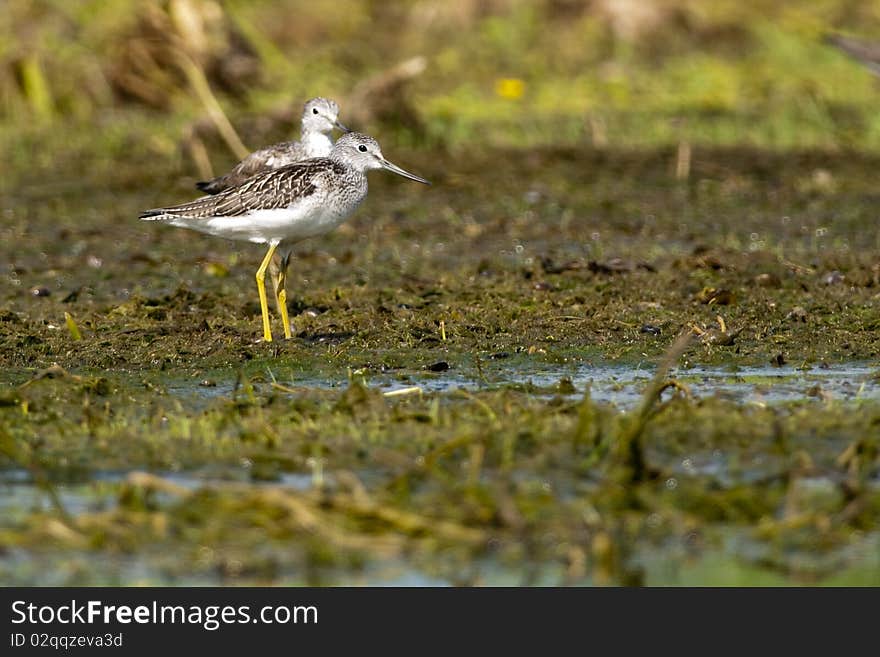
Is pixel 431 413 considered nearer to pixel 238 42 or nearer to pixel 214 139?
pixel 214 139

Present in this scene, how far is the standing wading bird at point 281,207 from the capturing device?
836 cm

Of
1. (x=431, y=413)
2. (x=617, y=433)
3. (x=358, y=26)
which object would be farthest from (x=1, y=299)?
(x=358, y=26)

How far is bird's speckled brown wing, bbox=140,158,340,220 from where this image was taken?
8375 millimetres

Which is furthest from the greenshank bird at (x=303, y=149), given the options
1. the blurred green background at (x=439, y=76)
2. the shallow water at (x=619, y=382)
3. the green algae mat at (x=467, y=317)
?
the blurred green background at (x=439, y=76)

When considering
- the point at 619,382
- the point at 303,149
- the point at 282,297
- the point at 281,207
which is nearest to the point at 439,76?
the point at 303,149

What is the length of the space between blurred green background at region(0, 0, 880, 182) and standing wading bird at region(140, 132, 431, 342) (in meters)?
4.55

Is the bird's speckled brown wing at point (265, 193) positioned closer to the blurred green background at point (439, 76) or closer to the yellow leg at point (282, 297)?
the yellow leg at point (282, 297)

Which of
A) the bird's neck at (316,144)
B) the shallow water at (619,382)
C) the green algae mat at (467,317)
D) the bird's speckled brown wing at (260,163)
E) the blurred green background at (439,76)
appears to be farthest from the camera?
the blurred green background at (439,76)

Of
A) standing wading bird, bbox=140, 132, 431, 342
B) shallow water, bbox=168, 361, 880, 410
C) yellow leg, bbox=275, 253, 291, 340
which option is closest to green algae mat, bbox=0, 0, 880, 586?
shallow water, bbox=168, 361, 880, 410

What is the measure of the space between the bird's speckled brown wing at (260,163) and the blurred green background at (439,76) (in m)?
3.46

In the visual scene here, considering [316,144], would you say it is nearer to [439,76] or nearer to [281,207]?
[281,207]

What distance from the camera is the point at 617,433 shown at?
5918 millimetres

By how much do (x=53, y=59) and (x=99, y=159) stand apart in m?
1.94

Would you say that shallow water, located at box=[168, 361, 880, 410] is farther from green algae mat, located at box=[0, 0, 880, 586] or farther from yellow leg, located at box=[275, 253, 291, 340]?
yellow leg, located at box=[275, 253, 291, 340]
